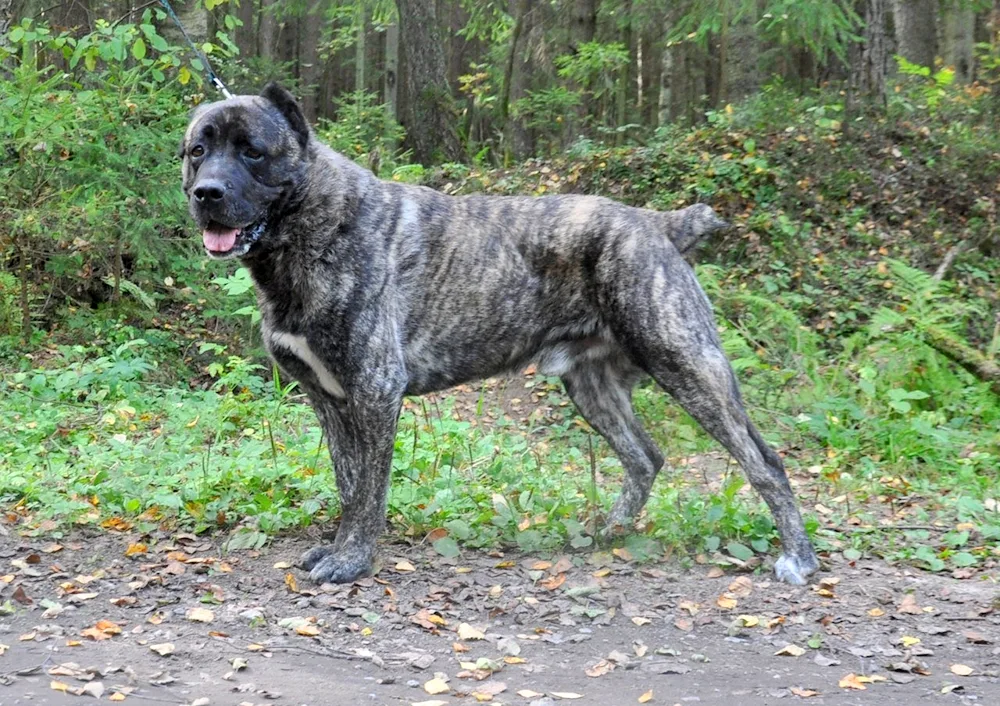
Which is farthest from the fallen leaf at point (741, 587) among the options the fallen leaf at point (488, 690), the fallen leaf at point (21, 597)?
the fallen leaf at point (21, 597)

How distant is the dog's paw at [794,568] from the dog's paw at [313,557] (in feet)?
7.64

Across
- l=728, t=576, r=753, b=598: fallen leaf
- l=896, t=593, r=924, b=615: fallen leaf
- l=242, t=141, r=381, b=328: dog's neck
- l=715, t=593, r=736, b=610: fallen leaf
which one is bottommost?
l=896, t=593, r=924, b=615: fallen leaf

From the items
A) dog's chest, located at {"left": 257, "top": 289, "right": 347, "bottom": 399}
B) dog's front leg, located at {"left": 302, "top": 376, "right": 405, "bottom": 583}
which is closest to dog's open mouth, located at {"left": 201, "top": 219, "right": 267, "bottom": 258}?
dog's chest, located at {"left": 257, "top": 289, "right": 347, "bottom": 399}

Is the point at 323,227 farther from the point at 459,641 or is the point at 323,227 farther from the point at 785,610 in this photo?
the point at 785,610

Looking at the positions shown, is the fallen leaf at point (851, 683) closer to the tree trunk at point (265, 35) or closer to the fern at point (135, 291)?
the fern at point (135, 291)

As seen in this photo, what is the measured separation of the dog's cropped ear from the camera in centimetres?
525

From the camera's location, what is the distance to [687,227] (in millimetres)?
5871

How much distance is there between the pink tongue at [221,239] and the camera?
5082mm

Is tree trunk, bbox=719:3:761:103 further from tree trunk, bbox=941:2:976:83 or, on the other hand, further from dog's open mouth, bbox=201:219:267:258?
dog's open mouth, bbox=201:219:267:258

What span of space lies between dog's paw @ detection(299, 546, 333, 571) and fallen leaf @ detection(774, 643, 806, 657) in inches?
91.3

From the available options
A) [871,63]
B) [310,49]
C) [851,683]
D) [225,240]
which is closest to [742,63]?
[871,63]

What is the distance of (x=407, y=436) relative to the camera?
7.48 m

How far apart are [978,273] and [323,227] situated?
778cm

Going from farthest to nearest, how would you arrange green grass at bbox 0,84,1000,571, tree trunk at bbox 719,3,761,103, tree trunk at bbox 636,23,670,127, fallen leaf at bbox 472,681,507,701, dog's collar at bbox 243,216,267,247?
tree trunk at bbox 636,23,670,127 < tree trunk at bbox 719,3,761,103 < green grass at bbox 0,84,1000,571 < dog's collar at bbox 243,216,267,247 < fallen leaf at bbox 472,681,507,701
